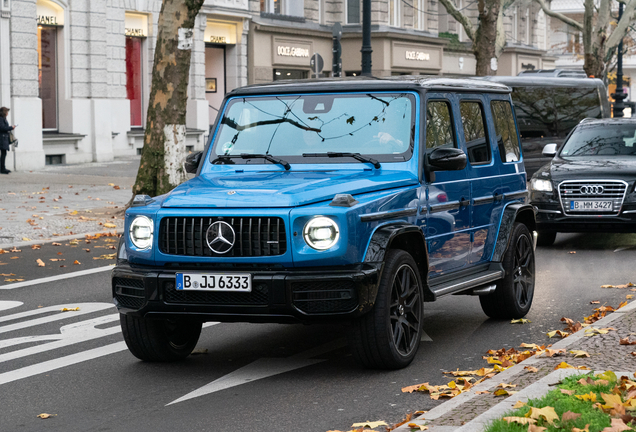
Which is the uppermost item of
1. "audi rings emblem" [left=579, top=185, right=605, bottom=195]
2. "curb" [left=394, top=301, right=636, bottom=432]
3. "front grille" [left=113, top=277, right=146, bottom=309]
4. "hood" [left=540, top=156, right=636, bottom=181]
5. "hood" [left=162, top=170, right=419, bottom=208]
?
"hood" [left=162, top=170, right=419, bottom=208]

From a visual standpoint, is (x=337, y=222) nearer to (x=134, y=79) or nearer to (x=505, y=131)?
(x=505, y=131)

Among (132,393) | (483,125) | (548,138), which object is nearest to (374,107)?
(483,125)

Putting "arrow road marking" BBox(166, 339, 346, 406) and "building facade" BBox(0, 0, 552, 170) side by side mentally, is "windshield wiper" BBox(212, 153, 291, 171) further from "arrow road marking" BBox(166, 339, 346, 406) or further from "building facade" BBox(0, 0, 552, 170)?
"building facade" BBox(0, 0, 552, 170)

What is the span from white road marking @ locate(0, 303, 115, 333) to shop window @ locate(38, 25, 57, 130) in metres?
20.6

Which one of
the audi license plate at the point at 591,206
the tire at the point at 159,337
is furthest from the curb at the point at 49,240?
the tire at the point at 159,337

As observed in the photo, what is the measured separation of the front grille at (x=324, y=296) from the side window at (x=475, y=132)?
7.37 ft

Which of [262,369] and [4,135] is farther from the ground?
[4,135]

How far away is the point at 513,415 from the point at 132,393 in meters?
2.37

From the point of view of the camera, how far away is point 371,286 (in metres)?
6.07

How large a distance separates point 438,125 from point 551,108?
18703mm

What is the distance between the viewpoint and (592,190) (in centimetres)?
1309

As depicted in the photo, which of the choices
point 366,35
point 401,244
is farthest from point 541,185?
point 366,35

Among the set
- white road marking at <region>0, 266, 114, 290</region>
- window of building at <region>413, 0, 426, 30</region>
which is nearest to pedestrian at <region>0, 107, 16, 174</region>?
white road marking at <region>0, 266, 114, 290</region>

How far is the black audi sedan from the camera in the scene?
12.9 meters
